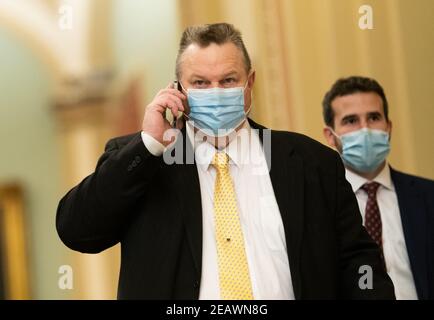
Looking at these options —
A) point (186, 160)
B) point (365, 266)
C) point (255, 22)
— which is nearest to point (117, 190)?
point (186, 160)

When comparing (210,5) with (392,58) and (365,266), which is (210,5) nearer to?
(392,58)

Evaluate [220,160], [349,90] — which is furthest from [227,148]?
[349,90]

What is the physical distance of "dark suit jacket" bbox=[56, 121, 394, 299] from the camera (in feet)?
8.84

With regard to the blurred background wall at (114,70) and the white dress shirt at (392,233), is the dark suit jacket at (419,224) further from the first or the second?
the blurred background wall at (114,70)

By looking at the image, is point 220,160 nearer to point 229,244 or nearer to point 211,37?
point 229,244

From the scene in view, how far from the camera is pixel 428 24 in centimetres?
470

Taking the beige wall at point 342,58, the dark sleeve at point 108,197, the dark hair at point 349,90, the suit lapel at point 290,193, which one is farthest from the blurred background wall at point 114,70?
the dark sleeve at point 108,197

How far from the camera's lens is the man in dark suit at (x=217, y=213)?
2.70m

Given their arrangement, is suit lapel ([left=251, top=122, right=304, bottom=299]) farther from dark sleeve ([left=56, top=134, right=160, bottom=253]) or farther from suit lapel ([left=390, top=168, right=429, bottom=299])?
suit lapel ([left=390, top=168, right=429, bottom=299])

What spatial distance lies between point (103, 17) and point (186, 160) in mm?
2683

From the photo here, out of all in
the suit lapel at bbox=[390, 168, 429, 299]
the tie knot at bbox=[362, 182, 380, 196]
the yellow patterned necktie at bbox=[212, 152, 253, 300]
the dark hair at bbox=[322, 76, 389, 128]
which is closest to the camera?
the yellow patterned necktie at bbox=[212, 152, 253, 300]

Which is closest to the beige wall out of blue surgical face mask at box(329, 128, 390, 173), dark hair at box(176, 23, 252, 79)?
blue surgical face mask at box(329, 128, 390, 173)

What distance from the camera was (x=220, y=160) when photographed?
2.90 metres

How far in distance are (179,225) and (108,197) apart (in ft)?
0.77
